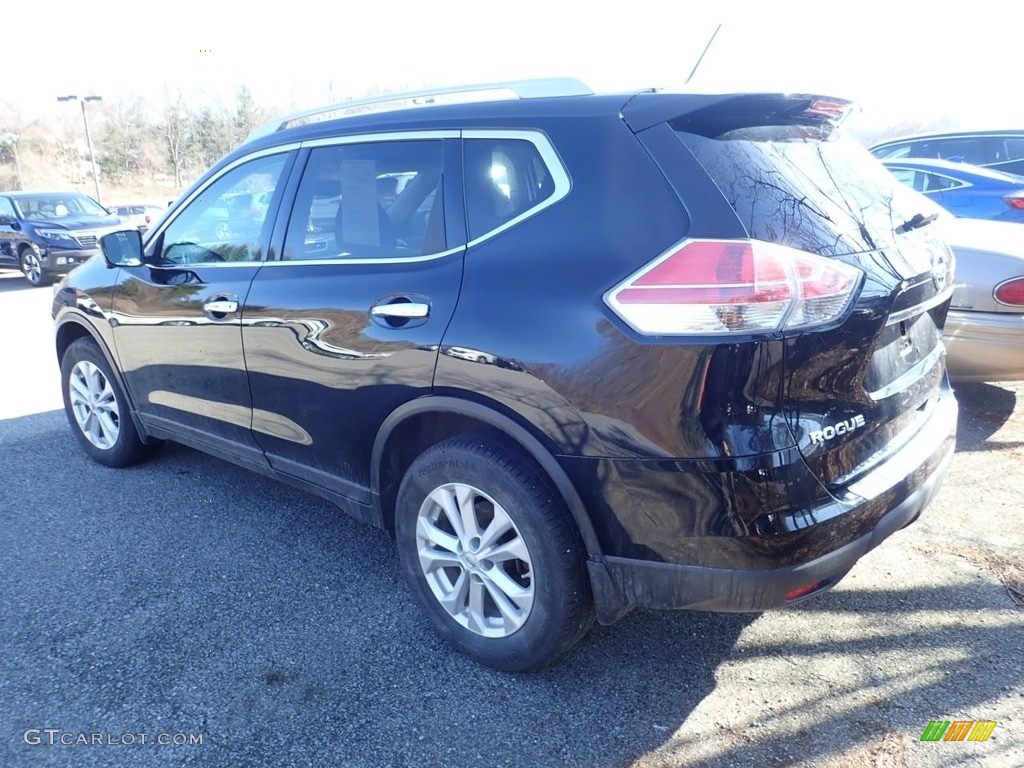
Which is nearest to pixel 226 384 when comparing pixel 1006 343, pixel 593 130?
pixel 593 130

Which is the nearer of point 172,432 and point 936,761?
point 936,761

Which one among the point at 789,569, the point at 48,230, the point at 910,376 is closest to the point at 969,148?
the point at 910,376

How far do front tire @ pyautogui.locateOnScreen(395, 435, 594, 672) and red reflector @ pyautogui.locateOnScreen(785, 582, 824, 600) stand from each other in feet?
1.96

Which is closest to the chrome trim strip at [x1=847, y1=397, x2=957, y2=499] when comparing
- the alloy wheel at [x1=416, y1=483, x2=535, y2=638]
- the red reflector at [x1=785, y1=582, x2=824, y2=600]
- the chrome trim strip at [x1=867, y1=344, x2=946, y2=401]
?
the chrome trim strip at [x1=867, y1=344, x2=946, y2=401]

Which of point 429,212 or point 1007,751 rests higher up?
point 429,212

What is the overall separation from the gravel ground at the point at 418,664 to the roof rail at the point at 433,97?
189 cm

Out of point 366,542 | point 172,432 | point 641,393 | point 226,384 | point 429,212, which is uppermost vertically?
point 429,212

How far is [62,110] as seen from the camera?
64938 mm

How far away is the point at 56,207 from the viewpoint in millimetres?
14961

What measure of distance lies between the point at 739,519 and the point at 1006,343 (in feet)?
9.70

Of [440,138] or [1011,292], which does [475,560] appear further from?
[1011,292]

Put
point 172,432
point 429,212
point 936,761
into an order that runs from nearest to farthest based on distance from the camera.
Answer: point 936,761
point 429,212
point 172,432

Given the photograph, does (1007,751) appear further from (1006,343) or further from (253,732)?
(1006,343)

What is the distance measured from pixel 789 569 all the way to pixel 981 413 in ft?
11.9
